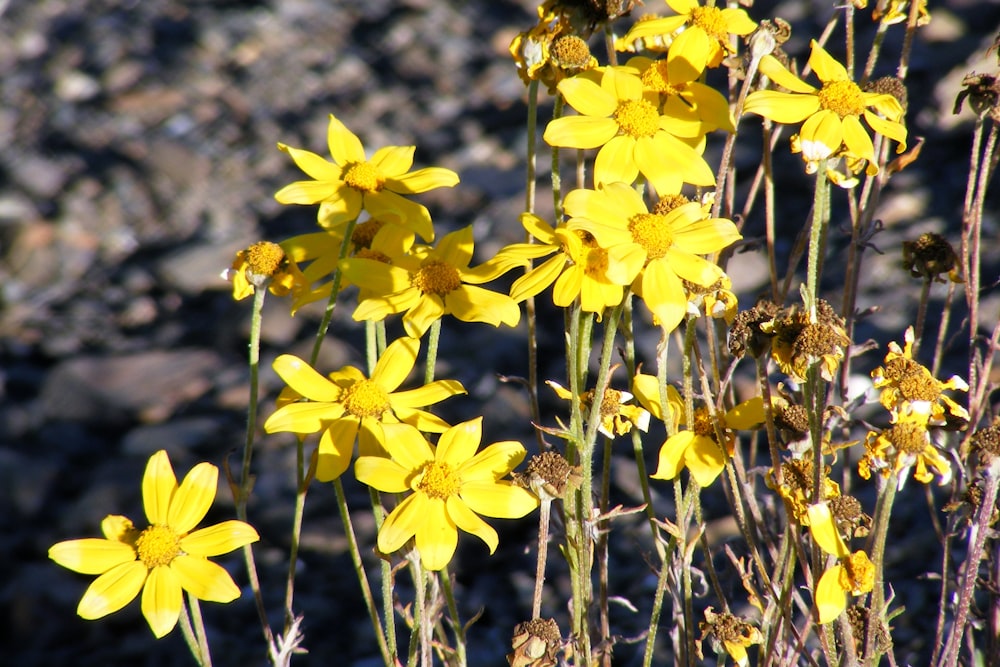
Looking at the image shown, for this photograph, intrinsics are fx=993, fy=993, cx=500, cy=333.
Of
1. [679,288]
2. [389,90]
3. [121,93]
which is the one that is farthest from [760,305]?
[121,93]

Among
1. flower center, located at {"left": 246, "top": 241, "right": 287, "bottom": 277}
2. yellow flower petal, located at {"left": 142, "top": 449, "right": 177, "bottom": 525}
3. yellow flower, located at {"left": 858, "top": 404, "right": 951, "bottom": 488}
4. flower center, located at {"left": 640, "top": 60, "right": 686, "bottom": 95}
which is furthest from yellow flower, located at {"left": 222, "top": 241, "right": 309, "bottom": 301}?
yellow flower, located at {"left": 858, "top": 404, "right": 951, "bottom": 488}

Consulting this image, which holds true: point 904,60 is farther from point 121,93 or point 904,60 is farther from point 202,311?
point 121,93

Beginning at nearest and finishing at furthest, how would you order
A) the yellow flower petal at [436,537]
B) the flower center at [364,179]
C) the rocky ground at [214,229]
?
the yellow flower petal at [436,537], the flower center at [364,179], the rocky ground at [214,229]

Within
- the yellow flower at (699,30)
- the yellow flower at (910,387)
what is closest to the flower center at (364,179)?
the yellow flower at (699,30)

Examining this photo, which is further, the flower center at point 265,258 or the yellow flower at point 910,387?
the flower center at point 265,258

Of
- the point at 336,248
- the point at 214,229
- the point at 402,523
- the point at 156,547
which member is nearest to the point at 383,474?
the point at 402,523

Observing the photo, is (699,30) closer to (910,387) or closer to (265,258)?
(910,387)

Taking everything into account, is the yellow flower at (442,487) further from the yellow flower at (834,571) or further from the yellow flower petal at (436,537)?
the yellow flower at (834,571)
